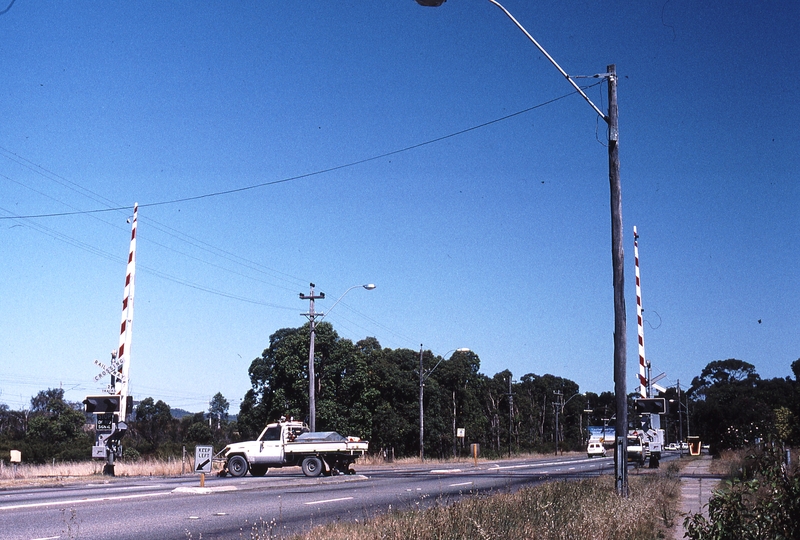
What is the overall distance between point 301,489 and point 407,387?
5028 centimetres

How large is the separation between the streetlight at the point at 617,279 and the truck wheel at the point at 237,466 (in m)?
16.9

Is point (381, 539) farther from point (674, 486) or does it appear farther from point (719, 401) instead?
point (719, 401)

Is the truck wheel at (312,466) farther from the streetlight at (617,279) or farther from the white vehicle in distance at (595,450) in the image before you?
the white vehicle in distance at (595,450)

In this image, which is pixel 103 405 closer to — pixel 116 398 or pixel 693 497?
pixel 116 398

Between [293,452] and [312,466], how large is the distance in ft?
2.86

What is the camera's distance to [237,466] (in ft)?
93.1

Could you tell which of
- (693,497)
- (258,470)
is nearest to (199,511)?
(693,497)

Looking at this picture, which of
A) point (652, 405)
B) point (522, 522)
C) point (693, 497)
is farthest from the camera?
point (652, 405)

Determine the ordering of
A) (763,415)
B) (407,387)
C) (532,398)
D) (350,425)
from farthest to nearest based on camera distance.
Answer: (532,398), (407,387), (350,425), (763,415)

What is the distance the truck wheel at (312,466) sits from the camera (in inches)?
1079

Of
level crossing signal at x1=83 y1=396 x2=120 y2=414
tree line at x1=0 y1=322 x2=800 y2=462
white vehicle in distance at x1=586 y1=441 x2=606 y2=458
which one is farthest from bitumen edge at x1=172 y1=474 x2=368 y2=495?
white vehicle in distance at x1=586 y1=441 x2=606 y2=458

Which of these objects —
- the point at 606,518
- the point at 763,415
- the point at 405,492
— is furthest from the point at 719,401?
the point at 606,518

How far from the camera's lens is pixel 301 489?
20609 millimetres

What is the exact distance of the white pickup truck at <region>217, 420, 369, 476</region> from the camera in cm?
2756
